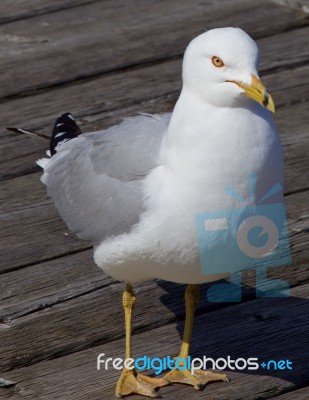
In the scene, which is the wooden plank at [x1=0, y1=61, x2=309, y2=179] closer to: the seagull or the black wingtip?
the black wingtip

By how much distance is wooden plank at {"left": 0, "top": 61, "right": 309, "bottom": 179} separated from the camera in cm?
508

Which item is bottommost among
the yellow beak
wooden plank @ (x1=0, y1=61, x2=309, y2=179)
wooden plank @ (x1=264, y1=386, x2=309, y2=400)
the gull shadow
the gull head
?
wooden plank @ (x1=264, y1=386, x2=309, y2=400)

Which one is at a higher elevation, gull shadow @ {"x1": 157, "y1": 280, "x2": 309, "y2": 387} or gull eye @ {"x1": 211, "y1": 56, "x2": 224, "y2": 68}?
gull eye @ {"x1": 211, "y1": 56, "x2": 224, "y2": 68}

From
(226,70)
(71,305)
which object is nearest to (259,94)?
(226,70)

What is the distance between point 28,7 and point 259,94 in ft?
11.4

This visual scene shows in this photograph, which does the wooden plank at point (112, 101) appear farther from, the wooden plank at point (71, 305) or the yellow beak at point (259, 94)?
the yellow beak at point (259, 94)

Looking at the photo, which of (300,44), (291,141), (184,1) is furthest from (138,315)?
(184,1)

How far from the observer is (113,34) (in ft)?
19.5

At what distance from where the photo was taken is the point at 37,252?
427 cm

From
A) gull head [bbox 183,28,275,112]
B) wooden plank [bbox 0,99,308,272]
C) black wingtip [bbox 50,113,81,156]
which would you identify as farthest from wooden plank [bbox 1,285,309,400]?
gull head [bbox 183,28,275,112]

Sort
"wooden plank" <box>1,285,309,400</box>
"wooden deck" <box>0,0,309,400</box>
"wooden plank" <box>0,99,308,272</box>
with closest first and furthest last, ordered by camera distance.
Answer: "wooden plank" <box>1,285,309,400</box>
"wooden deck" <box>0,0,309,400</box>
"wooden plank" <box>0,99,308,272</box>

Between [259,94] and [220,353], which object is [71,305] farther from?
[259,94]

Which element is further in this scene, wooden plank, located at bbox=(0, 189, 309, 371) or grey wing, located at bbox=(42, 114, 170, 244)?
wooden plank, located at bbox=(0, 189, 309, 371)

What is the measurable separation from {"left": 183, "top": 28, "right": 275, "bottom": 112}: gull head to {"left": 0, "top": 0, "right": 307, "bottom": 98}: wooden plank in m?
2.39
